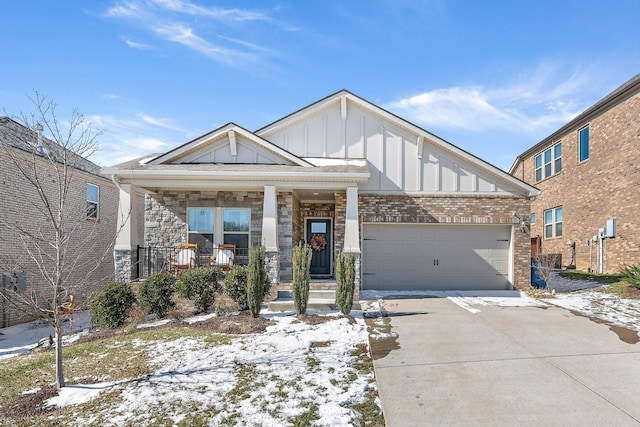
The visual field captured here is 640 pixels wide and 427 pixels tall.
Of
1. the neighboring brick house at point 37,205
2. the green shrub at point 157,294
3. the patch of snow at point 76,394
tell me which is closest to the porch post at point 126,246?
the neighboring brick house at point 37,205

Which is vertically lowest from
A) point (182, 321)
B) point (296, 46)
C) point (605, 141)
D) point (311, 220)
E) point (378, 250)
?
point (182, 321)

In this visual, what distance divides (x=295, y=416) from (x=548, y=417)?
99.7 inches

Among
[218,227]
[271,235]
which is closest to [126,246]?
[218,227]

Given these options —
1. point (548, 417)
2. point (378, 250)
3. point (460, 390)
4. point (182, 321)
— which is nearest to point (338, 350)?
point (460, 390)

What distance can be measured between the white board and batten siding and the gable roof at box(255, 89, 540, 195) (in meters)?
0.09

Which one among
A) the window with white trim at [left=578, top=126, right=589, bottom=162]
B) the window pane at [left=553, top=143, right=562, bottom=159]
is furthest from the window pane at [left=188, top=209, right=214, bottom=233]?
the window pane at [left=553, top=143, right=562, bottom=159]

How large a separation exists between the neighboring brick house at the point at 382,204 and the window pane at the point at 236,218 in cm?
3

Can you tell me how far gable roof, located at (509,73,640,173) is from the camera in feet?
43.8

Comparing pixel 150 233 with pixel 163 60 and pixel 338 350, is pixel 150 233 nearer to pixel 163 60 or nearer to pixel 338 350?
pixel 163 60

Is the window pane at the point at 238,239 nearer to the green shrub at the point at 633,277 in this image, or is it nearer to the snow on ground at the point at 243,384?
the snow on ground at the point at 243,384

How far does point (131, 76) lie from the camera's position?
30.2 ft

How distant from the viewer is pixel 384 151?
1214 centimetres

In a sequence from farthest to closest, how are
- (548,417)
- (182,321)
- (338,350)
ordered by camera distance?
(182,321) → (338,350) → (548,417)

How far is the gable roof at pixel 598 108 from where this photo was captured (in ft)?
43.8
